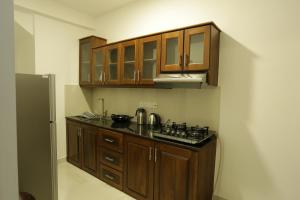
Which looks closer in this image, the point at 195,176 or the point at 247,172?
the point at 195,176

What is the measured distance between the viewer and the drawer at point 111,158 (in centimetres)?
237

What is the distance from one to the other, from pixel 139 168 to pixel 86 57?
7.40ft

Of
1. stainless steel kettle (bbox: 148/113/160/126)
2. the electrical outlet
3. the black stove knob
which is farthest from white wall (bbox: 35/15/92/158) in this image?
the black stove knob

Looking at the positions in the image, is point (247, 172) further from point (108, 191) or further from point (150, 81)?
point (108, 191)

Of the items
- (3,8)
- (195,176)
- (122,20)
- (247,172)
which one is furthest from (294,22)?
(122,20)

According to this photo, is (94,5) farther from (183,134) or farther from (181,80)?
(183,134)

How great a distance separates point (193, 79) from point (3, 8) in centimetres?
163

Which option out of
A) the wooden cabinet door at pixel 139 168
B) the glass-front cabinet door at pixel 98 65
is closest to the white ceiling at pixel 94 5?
the glass-front cabinet door at pixel 98 65

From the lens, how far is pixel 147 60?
2449mm

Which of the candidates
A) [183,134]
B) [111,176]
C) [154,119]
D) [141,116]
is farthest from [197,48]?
[111,176]

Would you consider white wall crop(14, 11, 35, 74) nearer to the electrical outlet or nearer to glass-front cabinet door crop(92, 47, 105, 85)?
glass-front cabinet door crop(92, 47, 105, 85)

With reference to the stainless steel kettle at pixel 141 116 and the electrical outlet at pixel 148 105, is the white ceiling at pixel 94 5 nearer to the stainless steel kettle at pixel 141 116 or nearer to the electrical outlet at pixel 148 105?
the electrical outlet at pixel 148 105

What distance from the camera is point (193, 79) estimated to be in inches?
73.2

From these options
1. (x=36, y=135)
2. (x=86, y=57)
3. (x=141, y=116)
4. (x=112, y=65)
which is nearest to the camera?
(x=36, y=135)
